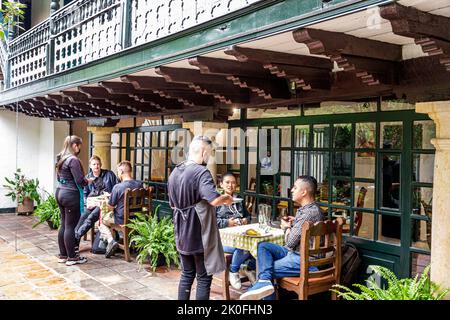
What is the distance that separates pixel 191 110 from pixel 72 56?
2206 mm

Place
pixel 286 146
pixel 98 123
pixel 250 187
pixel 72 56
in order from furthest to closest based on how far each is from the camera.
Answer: pixel 98 123 → pixel 72 56 → pixel 250 187 → pixel 286 146

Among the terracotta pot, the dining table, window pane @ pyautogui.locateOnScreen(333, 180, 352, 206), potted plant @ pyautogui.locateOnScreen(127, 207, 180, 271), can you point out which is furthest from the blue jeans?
the terracotta pot

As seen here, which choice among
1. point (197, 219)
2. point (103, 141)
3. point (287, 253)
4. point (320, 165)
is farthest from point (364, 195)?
point (103, 141)

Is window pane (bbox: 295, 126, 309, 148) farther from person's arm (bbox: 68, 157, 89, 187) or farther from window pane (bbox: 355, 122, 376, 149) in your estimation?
person's arm (bbox: 68, 157, 89, 187)

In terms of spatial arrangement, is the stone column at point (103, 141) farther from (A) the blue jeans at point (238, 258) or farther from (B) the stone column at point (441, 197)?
(B) the stone column at point (441, 197)

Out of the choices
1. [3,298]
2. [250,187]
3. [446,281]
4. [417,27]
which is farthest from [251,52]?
[3,298]

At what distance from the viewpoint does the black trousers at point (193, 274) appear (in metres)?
4.04

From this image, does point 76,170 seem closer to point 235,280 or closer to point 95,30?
point 95,30

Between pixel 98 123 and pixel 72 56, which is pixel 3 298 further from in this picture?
pixel 98 123

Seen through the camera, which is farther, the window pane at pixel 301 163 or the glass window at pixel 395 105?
the window pane at pixel 301 163

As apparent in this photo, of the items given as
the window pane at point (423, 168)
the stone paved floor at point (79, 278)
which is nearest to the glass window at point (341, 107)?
the window pane at point (423, 168)

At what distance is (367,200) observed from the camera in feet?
17.0

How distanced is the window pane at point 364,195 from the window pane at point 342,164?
19 cm

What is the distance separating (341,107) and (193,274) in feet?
9.14
